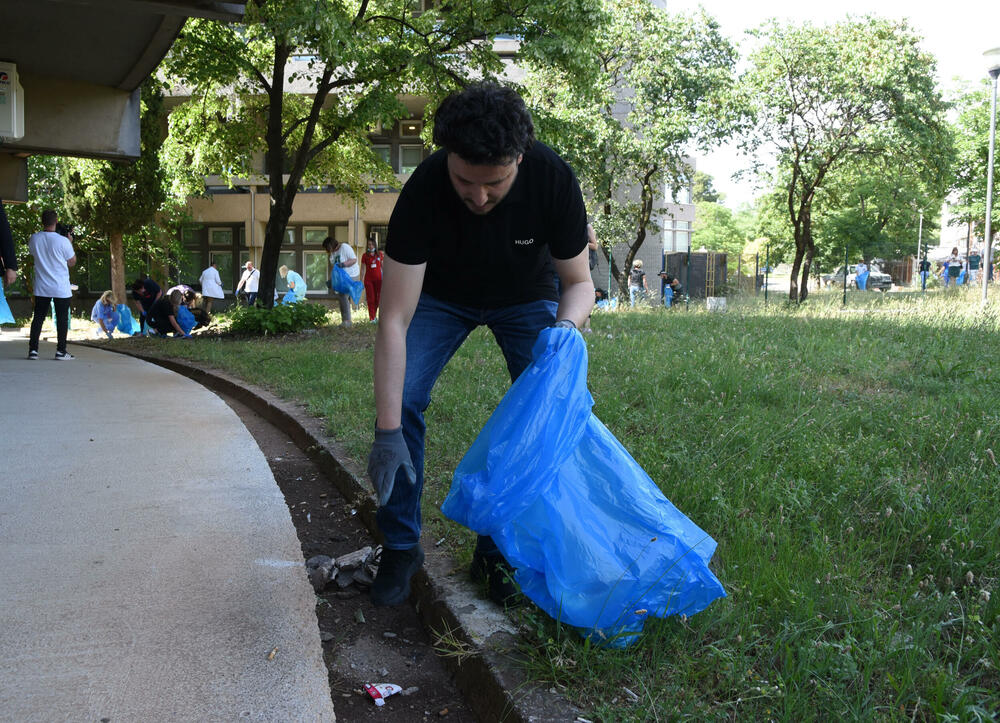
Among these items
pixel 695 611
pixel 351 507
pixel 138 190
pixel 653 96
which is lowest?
pixel 351 507

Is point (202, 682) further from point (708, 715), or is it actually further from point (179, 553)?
point (708, 715)

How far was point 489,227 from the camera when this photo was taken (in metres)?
2.77

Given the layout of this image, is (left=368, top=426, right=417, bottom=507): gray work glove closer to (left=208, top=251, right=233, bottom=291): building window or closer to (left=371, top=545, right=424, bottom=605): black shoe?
(left=371, top=545, right=424, bottom=605): black shoe

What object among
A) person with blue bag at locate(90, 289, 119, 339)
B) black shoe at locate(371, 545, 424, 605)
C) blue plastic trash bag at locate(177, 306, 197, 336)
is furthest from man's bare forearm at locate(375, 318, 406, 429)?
person with blue bag at locate(90, 289, 119, 339)

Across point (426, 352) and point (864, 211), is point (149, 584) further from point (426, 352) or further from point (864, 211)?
point (864, 211)

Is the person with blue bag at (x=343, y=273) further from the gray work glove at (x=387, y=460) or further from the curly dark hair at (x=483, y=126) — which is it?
the curly dark hair at (x=483, y=126)

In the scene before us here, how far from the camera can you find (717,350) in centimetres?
753

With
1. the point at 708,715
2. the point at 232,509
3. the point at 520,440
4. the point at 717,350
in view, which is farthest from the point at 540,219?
the point at 717,350

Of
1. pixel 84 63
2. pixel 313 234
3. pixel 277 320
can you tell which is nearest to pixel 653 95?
pixel 313 234

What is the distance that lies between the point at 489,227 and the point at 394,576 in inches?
51.8

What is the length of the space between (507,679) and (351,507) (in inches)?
85.4

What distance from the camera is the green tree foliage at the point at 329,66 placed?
12.5 metres

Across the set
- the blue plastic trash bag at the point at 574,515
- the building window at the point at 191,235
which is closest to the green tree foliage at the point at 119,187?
the building window at the point at 191,235

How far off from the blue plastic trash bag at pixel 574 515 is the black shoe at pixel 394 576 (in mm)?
552
